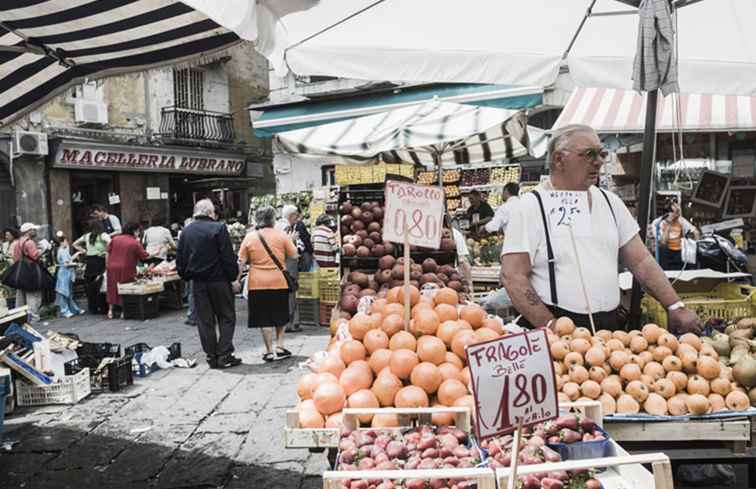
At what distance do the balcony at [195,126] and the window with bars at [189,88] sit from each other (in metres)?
0.26

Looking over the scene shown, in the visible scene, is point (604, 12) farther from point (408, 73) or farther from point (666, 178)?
point (666, 178)

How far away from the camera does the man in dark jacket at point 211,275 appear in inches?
271

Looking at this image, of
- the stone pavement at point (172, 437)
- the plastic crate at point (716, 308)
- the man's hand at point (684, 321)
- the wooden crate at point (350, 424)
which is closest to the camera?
the wooden crate at point (350, 424)

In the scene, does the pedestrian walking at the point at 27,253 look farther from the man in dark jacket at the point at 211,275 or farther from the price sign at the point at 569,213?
the price sign at the point at 569,213

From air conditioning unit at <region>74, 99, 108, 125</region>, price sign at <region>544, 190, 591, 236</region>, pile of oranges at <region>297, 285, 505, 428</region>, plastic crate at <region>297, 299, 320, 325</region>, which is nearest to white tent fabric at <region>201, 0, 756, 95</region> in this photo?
price sign at <region>544, 190, 591, 236</region>

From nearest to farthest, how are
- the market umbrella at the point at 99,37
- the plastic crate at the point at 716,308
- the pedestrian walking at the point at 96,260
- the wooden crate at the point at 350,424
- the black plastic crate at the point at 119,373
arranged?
1. the wooden crate at the point at 350,424
2. the market umbrella at the point at 99,37
3. the plastic crate at the point at 716,308
4. the black plastic crate at the point at 119,373
5. the pedestrian walking at the point at 96,260

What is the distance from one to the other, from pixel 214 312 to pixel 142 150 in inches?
519

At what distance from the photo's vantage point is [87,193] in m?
18.6

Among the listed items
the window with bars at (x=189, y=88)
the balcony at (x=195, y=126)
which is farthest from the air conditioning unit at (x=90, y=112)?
the window with bars at (x=189, y=88)

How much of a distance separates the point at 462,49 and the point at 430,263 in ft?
5.62

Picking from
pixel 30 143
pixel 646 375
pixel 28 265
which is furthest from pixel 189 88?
pixel 646 375

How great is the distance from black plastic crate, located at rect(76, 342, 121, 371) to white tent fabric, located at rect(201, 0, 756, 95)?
424 centimetres

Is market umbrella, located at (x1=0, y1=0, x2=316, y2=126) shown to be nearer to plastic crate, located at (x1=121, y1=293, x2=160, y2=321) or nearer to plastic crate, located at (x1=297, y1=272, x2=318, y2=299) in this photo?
plastic crate, located at (x1=297, y1=272, x2=318, y2=299)

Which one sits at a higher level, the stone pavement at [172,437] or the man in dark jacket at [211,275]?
the man in dark jacket at [211,275]
